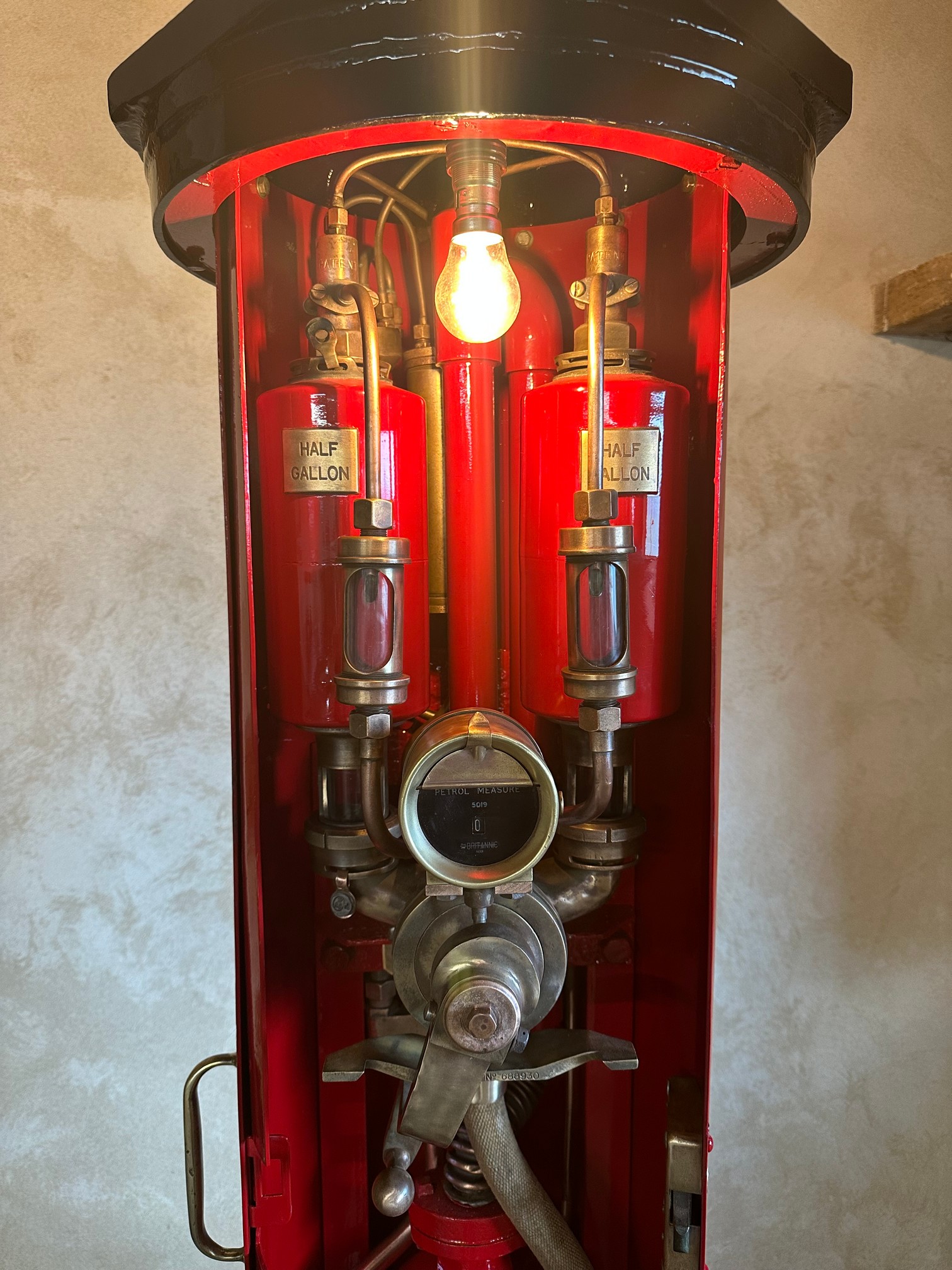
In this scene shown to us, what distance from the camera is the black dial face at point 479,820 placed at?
2.43ft

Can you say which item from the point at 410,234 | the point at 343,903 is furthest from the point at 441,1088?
the point at 410,234

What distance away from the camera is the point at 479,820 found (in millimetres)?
743

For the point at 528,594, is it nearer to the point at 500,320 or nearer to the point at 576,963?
the point at 500,320

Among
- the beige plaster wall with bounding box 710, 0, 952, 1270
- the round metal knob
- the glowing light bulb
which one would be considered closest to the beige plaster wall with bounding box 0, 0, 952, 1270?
the beige plaster wall with bounding box 710, 0, 952, 1270

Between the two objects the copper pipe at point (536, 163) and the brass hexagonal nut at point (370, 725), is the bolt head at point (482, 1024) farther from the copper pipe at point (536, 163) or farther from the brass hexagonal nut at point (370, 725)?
the copper pipe at point (536, 163)

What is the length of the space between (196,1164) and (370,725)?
59 centimetres

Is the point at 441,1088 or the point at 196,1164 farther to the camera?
the point at 196,1164

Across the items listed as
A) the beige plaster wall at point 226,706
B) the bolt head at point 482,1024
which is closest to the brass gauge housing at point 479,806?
the bolt head at point 482,1024

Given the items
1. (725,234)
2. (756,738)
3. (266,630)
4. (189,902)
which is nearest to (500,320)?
(725,234)

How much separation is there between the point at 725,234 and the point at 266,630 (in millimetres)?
566

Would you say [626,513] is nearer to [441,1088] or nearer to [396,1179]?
[441,1088]

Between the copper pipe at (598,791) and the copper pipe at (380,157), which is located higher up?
the copper pipe at (380,157)

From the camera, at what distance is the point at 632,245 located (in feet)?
2.93

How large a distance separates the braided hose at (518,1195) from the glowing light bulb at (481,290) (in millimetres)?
751
